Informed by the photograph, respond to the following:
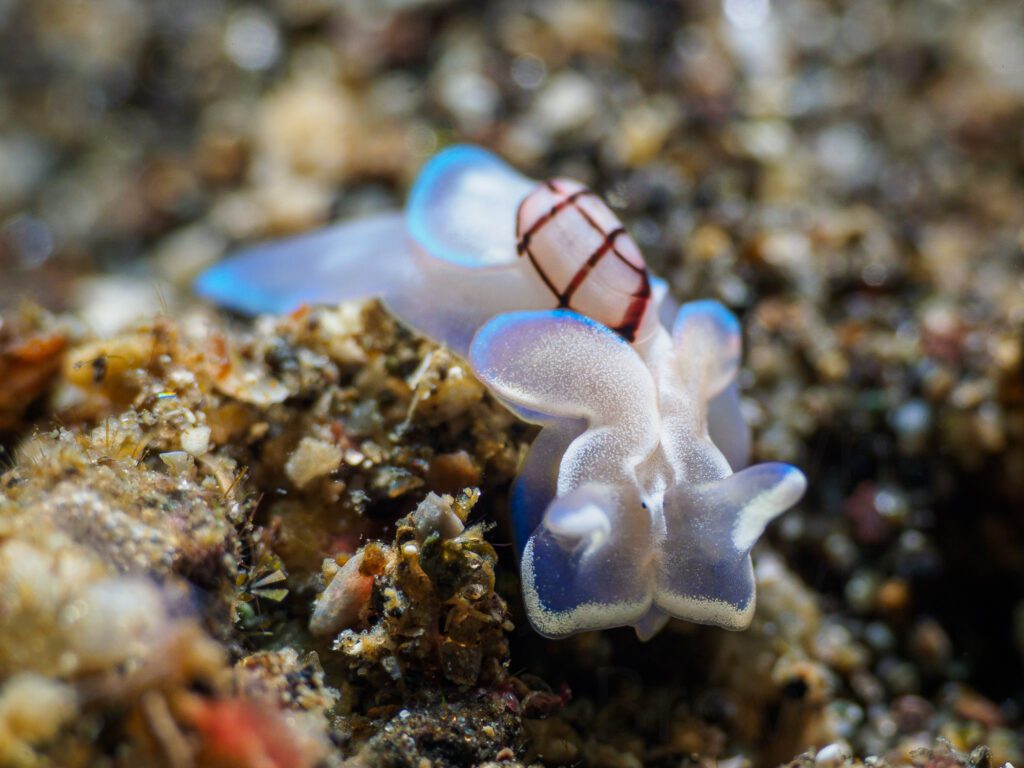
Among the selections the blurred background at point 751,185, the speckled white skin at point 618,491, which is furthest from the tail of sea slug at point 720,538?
the blurred background at point 751,185

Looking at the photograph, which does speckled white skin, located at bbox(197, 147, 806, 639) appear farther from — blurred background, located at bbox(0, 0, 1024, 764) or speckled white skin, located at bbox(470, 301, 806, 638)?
blurred background, located at bbox(0, 0, 1024, 764)

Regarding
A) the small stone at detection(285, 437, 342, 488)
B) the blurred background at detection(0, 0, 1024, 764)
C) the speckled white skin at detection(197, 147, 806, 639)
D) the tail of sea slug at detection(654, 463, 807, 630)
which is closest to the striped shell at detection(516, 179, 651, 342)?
the speckled white skin at detection(197, 147, 806, 639)

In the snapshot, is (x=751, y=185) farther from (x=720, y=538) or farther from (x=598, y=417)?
(x=720, y=538)

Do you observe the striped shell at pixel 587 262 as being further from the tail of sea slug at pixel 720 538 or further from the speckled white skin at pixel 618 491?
the tail of sea slug at pixel 720 538

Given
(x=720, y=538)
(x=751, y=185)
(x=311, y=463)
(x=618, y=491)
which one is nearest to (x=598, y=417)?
(x=618, y=491)

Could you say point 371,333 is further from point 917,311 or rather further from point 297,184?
point 917,311

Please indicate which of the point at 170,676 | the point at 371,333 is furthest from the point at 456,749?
Answer: the point at 371,333
